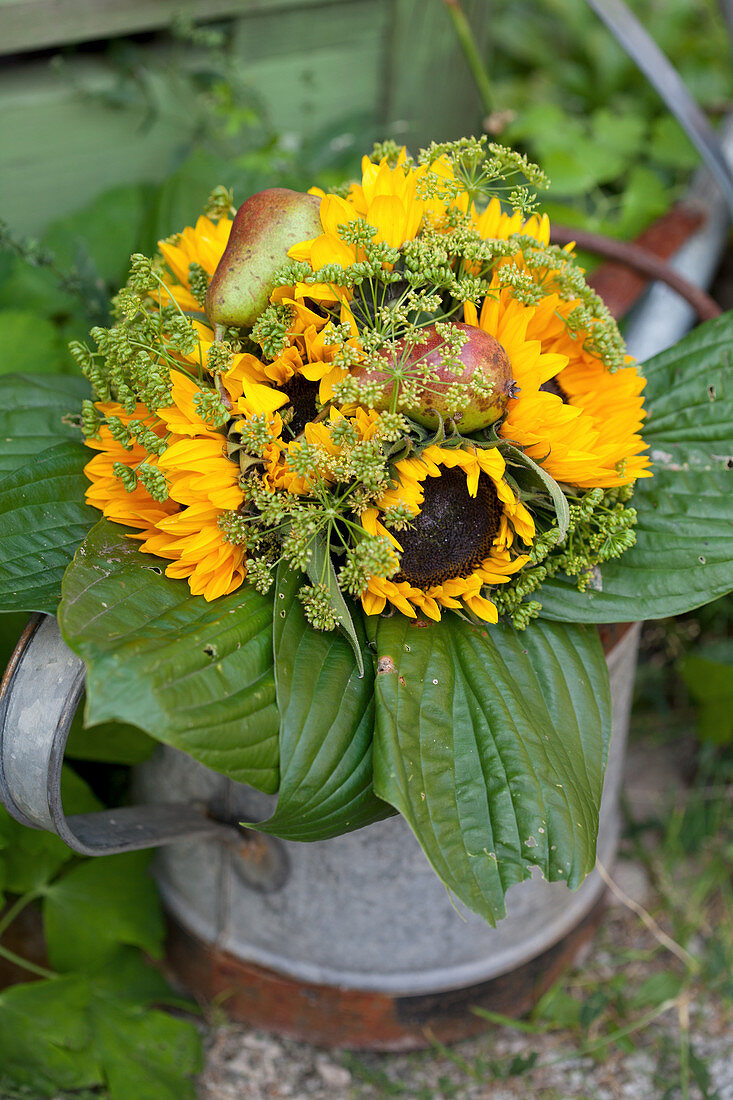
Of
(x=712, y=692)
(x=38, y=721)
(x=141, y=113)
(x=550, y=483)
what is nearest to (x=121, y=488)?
(x=38, y=721)

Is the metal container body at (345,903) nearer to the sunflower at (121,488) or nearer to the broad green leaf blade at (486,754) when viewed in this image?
the broad green leaf blade at (486,754)

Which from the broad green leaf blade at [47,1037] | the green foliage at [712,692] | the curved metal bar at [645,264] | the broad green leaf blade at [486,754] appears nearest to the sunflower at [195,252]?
the broad green leaf blade at [486,754]

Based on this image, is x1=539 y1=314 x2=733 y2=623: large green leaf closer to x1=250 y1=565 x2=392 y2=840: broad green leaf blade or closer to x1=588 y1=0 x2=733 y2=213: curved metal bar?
x1=250 y1=565 x2=392 y2=840: broad green leaf blade

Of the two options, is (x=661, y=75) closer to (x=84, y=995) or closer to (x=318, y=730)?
(x=318, y=730)

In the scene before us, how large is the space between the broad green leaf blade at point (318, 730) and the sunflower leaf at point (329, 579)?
3 centimetres

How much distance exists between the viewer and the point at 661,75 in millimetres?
1172

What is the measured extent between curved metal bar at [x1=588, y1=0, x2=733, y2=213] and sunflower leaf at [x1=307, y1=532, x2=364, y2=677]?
841mm

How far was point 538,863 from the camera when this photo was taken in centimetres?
68

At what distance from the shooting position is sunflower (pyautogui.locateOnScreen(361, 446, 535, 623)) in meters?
0.70

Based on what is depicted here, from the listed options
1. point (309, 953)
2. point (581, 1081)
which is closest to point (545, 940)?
point (581, 1081)

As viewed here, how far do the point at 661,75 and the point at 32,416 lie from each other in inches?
35.5

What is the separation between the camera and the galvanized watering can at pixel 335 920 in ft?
3.12

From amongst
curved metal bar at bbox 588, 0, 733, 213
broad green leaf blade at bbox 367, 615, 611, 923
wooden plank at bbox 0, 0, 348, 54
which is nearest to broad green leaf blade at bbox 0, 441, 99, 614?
broad green leaf blade at bbox 367, 615, 611, 923

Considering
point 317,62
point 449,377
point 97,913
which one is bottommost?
point 97,913
